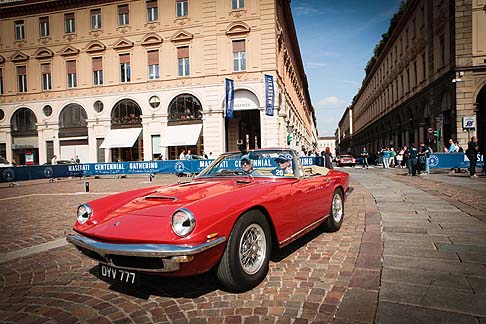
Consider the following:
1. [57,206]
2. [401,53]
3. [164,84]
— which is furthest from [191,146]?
[401,53]

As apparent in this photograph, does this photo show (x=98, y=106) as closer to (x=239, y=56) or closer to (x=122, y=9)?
(x=122, y=9)

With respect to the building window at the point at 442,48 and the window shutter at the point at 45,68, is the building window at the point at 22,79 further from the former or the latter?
the building window at the point at 442,48

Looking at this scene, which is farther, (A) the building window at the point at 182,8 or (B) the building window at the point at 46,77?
(B) the building window at the point at 46,77

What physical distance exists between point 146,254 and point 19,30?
117 feet

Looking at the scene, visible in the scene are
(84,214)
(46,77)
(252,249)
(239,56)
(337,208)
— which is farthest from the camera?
(46,77)

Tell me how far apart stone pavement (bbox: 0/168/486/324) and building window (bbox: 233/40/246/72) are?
68.6 ft

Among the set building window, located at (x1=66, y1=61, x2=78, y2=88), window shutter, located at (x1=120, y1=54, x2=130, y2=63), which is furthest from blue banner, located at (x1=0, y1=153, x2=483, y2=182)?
building window, located at (x1=66, y1=61, x2=78, y2=88)

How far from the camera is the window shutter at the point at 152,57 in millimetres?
25219

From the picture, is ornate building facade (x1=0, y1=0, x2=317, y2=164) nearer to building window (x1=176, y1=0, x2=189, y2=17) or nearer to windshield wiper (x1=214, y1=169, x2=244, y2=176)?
building window (x1=176, y1=0, x2=189, y2=17)

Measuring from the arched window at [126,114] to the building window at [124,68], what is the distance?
1918 mm

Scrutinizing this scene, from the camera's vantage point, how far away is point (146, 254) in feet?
7.55

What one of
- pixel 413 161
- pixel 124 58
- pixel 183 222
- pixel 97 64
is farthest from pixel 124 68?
pixel 183 222

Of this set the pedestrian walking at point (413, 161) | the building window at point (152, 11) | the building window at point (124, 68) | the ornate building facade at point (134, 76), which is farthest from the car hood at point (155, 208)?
the building window at point (152, 11)

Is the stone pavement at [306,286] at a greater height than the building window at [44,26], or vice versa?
the building window at [44,26]
